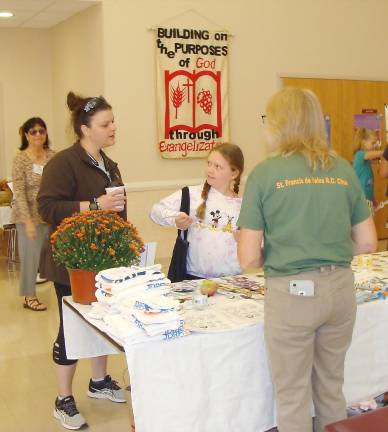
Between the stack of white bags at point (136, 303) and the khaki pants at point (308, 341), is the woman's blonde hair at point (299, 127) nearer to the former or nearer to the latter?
the khaki pants at point (308, 341)

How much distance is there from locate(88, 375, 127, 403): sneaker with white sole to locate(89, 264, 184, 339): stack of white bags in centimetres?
107

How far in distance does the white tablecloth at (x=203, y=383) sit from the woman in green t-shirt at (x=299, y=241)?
145mm

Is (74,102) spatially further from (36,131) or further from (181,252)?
(36,131)

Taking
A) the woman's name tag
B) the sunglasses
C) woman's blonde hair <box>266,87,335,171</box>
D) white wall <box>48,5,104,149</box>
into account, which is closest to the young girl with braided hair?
woman's blonde hair <box>266,87,335,171</box>

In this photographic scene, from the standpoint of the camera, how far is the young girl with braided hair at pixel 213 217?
2.92 m

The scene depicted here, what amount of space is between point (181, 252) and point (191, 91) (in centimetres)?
391

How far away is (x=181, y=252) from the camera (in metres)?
2.97

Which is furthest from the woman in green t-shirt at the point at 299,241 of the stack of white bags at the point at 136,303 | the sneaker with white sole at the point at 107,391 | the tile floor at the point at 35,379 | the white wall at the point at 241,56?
the white wall at the point at 241,56

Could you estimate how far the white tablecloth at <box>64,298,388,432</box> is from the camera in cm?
206

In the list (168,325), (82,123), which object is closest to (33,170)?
(82,123)

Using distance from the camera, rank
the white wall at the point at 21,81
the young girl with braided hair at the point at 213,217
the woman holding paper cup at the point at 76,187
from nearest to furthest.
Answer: the woman holding paper cup at the point at 76,187 < the young girl with braided hair at the point at 213,217 < the white wall at the point at 21,81

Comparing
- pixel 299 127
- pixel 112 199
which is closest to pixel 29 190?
pixel 112 199

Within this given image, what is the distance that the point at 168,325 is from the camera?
2.07 metres

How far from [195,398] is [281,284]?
0.50m
